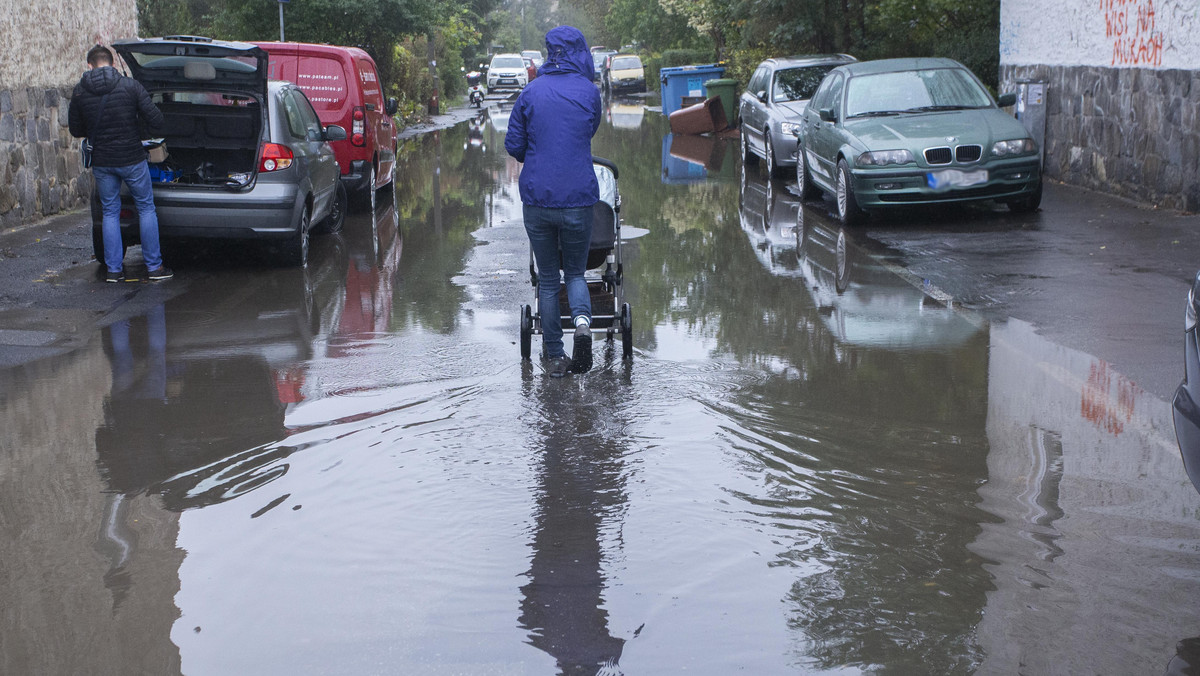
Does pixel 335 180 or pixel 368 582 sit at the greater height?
pixel 335 180

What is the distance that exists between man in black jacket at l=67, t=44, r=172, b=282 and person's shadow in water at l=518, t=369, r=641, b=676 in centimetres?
501

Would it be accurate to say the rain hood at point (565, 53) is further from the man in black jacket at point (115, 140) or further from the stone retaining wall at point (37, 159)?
the stone retaining wall at point (37, 159)

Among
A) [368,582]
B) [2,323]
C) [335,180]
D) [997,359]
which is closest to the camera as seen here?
[368,582]

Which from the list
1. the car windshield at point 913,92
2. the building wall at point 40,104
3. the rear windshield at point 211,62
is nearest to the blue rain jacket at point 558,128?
the rear windshield at point 211,62

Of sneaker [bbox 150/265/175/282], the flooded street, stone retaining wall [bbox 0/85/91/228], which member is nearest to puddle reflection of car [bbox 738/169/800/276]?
the flooded street

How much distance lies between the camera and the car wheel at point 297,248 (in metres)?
11.1

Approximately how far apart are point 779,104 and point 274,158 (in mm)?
9452

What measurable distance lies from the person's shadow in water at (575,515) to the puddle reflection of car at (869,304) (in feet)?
6.34

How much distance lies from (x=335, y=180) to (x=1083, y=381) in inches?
332

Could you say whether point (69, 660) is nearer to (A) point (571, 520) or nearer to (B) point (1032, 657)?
(A) point (571, 520)

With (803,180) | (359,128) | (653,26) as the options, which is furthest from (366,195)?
(653,26)

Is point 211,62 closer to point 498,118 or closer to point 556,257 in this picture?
point 556,257

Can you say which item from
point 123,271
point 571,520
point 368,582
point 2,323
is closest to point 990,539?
point 571,520

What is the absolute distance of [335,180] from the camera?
1305 cm
